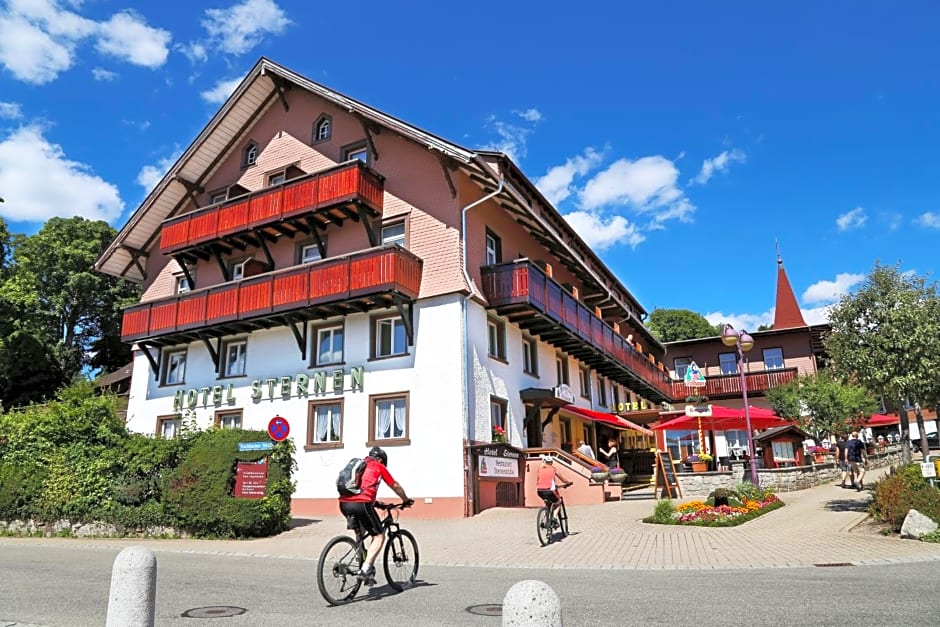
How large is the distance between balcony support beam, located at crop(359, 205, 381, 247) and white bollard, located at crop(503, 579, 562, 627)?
1815 cm

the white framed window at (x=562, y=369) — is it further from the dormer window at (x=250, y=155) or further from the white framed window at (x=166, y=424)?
the white framed window at (x=166, y=424)

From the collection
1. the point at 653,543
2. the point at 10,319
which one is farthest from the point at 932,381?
the point at 10,319

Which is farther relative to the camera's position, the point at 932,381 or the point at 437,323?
the point at 437,323

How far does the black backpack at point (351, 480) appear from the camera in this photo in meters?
7.92

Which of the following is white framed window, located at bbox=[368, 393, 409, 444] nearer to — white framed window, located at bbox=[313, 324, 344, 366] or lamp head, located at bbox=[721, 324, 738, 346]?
white framed window, located at bbox=[313, 324, 344, 366]

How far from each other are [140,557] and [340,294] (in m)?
15.6

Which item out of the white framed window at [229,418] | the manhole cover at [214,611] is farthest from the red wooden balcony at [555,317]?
the manhole cover at [214,611]

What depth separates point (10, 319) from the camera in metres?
30.5

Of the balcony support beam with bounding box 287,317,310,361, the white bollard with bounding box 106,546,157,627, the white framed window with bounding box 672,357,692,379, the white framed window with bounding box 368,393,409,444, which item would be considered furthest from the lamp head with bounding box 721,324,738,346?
the white framed window with bounding box 672,357,692,379

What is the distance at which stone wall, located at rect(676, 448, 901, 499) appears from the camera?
20.2 metres

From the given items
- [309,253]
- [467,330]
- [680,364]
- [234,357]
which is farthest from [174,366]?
[680,364]

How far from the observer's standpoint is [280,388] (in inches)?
875

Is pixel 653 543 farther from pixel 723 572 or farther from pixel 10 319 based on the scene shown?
pixel 10 319

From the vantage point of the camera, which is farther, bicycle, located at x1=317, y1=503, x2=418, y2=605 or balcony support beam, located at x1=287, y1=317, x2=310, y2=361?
balcony support beam, located at x1=287, y1=317, x2=310, y2=361
